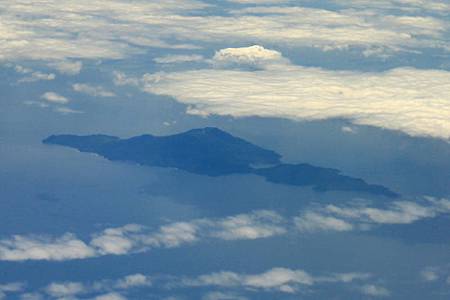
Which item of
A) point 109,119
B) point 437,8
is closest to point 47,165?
point 109,119

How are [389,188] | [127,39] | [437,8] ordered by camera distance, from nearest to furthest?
[389,188] < [127,39] < [437,8]

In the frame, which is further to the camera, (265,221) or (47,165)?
(47,165)

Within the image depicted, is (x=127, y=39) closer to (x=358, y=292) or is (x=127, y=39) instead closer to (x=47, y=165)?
(x=47, y=165)

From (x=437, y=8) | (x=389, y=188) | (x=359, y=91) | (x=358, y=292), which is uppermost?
(x=437, y=8)

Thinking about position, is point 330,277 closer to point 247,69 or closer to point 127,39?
point 247,69

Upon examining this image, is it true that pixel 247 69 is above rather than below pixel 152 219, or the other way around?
above

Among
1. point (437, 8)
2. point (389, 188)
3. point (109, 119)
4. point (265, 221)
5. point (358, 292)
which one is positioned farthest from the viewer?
point (437, 8)
